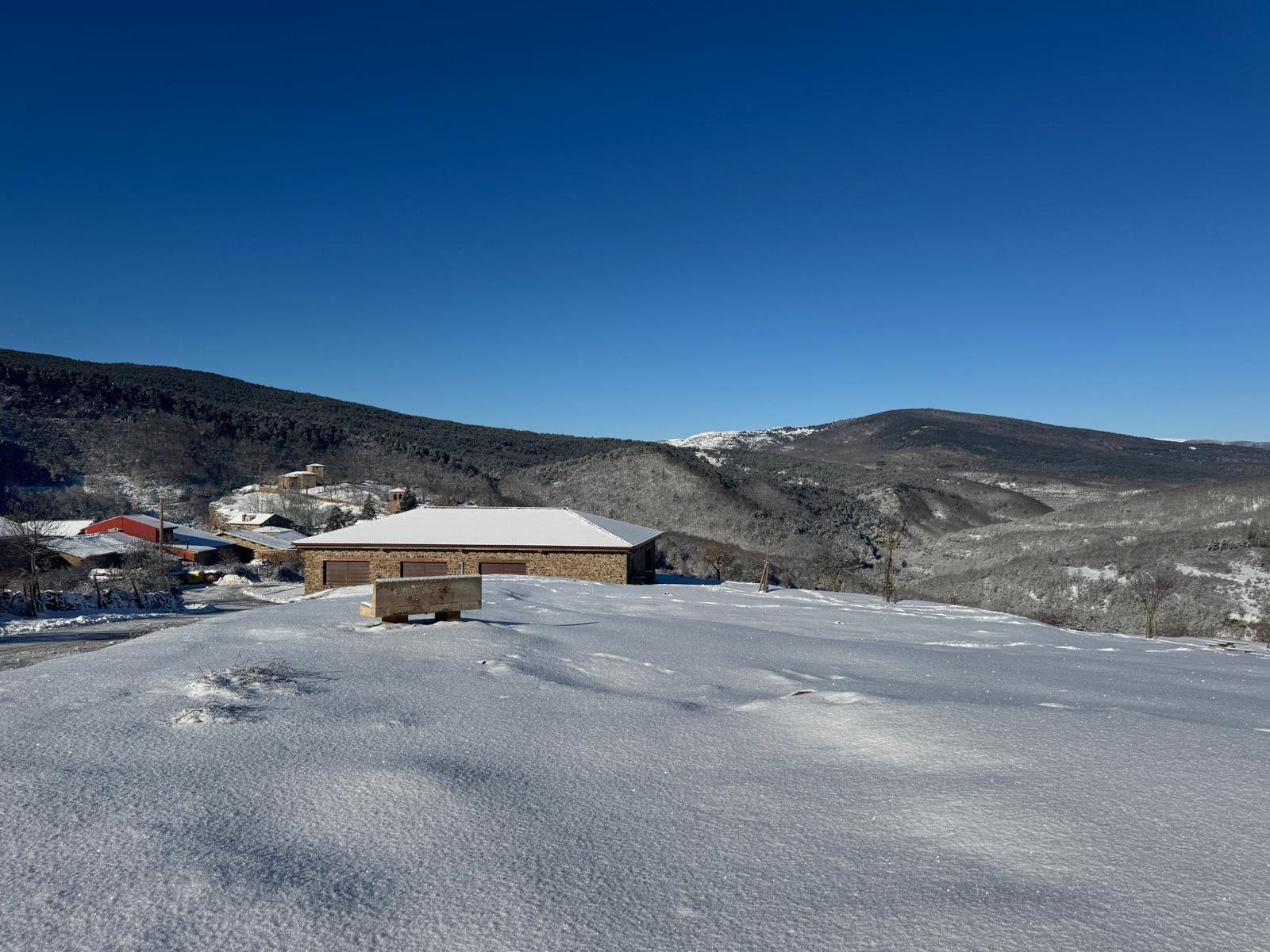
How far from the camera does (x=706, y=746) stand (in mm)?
4684

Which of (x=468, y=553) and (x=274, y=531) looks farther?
(x=274, y=531)

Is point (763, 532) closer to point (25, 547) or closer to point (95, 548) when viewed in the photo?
point (95, 548)

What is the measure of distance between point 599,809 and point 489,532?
985 inches

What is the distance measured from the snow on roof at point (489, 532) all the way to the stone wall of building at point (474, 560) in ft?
0.99

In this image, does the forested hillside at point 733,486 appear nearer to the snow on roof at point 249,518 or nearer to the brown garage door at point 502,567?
the snow on roof at point 249,518

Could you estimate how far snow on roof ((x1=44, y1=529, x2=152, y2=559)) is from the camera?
42.0 metres

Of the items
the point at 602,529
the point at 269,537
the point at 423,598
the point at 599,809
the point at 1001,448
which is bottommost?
the point at 269,537

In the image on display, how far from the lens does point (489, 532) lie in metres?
28.0

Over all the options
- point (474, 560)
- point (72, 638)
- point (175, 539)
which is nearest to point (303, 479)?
point (175, 539)

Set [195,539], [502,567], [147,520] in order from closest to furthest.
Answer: [502,567] < [195,539] < [147,520]

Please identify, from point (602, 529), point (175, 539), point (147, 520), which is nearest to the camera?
point (602, 529)

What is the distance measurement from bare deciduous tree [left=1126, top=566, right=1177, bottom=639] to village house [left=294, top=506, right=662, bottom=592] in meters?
22.4

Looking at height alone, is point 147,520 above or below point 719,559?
above

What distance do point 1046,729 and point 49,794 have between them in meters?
5.91
